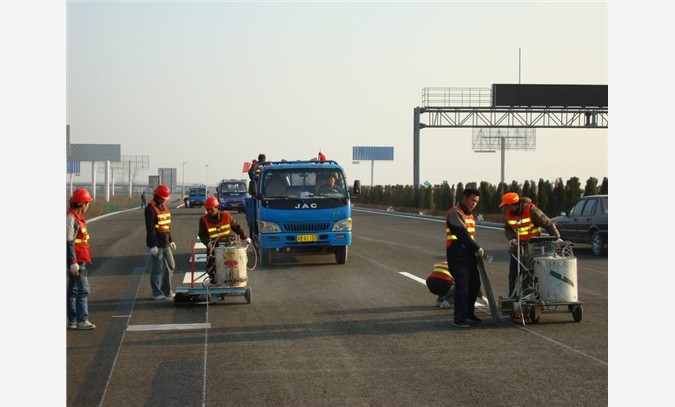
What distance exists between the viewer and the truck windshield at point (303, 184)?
21797 millimetres

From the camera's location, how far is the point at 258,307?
14633 millimetres

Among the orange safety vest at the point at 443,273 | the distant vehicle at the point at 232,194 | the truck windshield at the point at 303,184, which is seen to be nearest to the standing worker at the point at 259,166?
the truck windshield at the point at 303,184

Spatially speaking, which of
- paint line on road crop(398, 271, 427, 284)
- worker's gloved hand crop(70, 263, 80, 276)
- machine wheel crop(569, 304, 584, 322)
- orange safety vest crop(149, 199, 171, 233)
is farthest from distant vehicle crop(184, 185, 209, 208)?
machine wheel crop(569, 304, 584, 322)

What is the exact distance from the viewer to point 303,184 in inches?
862

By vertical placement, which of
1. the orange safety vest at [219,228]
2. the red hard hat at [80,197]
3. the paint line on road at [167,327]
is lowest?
the paint line on road at [167,327]

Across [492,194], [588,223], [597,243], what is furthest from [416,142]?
[597,243]

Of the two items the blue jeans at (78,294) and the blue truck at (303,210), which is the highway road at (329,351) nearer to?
the blue jeans at (78,294)

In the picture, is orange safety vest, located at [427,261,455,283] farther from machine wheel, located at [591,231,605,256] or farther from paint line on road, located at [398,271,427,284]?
machine wheel, located at [591,231,605,256]

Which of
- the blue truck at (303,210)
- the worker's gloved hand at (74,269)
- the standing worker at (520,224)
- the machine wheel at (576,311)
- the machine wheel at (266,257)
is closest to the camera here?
the worker's gloved hand at (74,269)

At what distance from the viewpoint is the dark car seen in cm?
2434

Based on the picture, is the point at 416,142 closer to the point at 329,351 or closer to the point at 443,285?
the point at 443,285

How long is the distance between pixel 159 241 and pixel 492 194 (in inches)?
1396

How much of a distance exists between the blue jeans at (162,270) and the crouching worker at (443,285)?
173 inches

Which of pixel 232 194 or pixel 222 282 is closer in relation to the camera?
pixel 222 282
